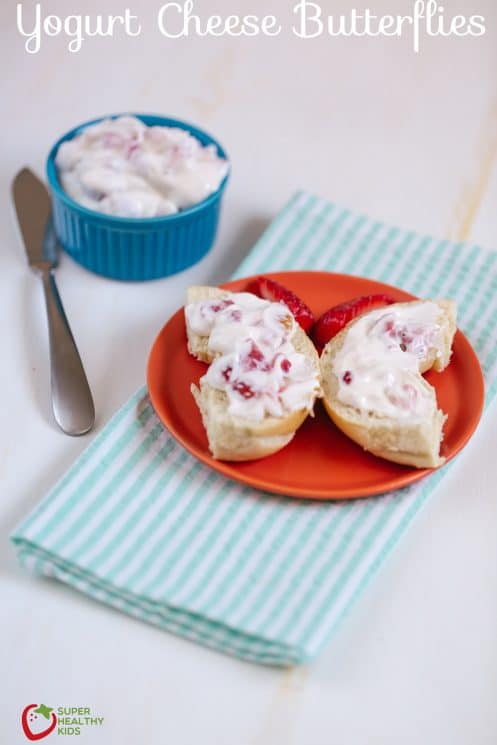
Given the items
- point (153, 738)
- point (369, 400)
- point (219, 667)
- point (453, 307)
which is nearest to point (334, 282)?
point (453, 307)

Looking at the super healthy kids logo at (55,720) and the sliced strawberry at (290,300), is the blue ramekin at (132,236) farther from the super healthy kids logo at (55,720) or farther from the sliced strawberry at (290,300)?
the super healthy kids logo at (55,720)

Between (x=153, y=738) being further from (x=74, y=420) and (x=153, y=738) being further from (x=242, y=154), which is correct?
(x=242, y=154)

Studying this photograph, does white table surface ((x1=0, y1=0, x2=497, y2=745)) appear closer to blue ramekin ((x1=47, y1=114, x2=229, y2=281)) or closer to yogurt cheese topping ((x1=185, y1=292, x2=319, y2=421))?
blue ramekin ((x1=47, y1=114, x2=229, y2=281))

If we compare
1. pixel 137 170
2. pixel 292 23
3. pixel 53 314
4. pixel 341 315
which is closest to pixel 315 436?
pixel 341 315

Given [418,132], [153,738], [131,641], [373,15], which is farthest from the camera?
[373,15]

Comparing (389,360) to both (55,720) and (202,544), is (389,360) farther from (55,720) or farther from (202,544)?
(55,720)

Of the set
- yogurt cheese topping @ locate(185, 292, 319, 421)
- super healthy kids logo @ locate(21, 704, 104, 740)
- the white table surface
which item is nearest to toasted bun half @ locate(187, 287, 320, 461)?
yogurt cheese topping @ locate(185, 292, 319, 421)
